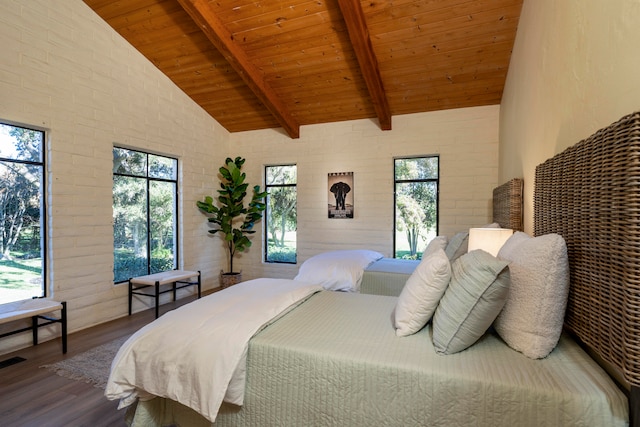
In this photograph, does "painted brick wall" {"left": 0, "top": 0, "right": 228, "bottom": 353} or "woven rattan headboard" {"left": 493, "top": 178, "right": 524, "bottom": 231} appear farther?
"painted brick wall" {"left": 0, "top": 0, "right": 228, "bottom": 353}

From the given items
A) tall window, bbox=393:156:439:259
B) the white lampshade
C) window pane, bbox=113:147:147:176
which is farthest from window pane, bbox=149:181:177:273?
the white lampshade

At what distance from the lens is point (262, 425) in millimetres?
1406

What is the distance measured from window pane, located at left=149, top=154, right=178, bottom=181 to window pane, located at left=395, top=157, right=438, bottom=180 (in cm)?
328

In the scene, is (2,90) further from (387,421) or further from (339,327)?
(387,421)

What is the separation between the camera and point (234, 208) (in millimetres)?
5109

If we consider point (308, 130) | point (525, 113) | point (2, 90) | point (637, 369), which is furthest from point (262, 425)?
point (308, 130)

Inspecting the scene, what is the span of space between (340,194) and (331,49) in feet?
6.76

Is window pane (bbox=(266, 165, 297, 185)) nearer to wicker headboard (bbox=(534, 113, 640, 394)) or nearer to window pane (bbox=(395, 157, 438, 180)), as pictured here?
window pane (bbox=(395, 157, 438, 180))

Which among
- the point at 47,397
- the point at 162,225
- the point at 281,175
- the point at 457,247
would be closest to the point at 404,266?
the point at 457,247

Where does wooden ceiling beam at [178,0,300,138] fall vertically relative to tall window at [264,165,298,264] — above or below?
above

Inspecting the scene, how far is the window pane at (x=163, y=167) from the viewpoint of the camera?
13.9 ft

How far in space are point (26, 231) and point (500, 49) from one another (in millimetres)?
5099

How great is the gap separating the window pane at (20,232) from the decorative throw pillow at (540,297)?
3.92 metres

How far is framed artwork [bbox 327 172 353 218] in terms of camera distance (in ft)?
15.9
